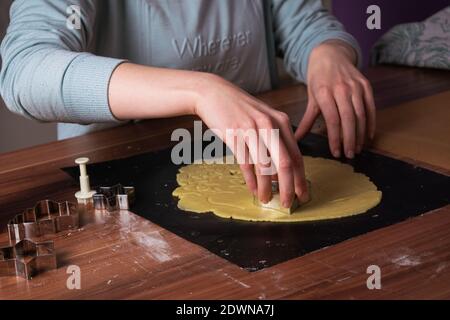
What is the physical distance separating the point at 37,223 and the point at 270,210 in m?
0.29

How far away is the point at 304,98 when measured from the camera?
1350 millimetres

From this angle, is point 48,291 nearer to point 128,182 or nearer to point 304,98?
point 128,182

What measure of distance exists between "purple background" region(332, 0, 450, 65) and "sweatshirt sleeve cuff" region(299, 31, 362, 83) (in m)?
0.90

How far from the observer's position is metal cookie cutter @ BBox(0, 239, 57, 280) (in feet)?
2.45

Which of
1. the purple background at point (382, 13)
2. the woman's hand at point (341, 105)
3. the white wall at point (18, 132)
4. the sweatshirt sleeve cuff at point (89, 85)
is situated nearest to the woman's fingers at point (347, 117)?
the woman's hand at point (341, 105)

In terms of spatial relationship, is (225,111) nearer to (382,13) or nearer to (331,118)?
(331,118)

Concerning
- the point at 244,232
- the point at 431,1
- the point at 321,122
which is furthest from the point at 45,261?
the point at 431,1

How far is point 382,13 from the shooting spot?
2.25 meters

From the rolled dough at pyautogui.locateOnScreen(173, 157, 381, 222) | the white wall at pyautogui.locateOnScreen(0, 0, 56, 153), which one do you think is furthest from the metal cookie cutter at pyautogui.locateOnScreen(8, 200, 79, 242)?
the white wall at pyautogui.locateOnScreen(0, 0, 56, 153)

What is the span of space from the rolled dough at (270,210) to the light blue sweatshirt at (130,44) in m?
0.17

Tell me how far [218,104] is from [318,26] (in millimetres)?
614

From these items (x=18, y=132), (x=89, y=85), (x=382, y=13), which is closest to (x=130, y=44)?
(x=89, y=85)

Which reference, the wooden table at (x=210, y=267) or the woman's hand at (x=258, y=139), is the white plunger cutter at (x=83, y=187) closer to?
the wooden table at (x=210, y=267)

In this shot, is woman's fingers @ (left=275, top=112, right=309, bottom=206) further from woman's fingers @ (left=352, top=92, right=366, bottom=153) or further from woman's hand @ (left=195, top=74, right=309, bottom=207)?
woman's fingers @ (left=352, top=92, right=366, bottom=153)
